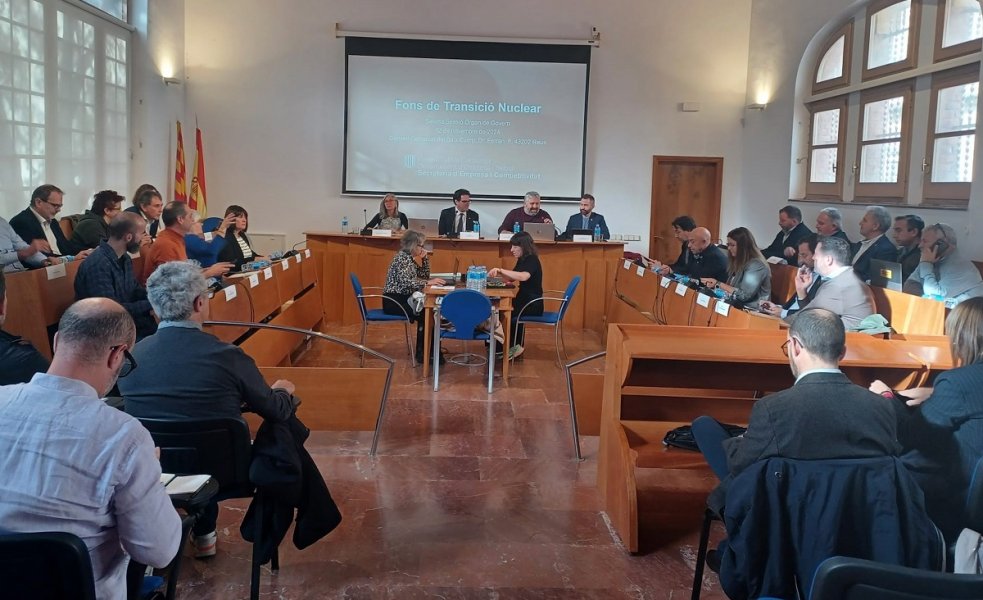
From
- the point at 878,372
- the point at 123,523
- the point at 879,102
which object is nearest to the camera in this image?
the point at 123,523

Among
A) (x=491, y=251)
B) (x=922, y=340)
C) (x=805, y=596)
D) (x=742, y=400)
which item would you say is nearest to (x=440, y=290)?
(x=491, y=251)

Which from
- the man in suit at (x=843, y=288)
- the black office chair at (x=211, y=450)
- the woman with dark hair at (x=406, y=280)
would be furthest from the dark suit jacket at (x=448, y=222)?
the black office chair at (x=211, y=450)

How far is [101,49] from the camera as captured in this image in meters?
8.40

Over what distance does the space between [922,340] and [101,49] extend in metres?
8.32

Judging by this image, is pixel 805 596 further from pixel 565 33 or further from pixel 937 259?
pixel 565 33

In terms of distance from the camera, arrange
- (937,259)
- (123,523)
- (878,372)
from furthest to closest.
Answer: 1. (937,259)
2. (878,372)
3. (123,523)

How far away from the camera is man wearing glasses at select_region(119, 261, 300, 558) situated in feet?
8.54

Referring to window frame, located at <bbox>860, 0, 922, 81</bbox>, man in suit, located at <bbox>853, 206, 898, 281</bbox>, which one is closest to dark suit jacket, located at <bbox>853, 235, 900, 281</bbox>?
man in suit, located at <bbox>853, 206, 898, 281</bbox>

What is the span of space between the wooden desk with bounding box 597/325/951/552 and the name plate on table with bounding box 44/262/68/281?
10.6 ft

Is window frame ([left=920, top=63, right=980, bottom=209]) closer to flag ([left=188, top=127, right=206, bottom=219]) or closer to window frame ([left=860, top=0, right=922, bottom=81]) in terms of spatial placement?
window frame ([left=860, top=0, right=922, bottom=81])

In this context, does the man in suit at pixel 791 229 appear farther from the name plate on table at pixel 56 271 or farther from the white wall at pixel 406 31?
the name plate on table at pixel 56 271

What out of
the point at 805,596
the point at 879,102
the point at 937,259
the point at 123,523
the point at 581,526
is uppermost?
the point at 879,102

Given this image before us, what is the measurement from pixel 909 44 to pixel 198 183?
327 inches

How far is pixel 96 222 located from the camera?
653cm
